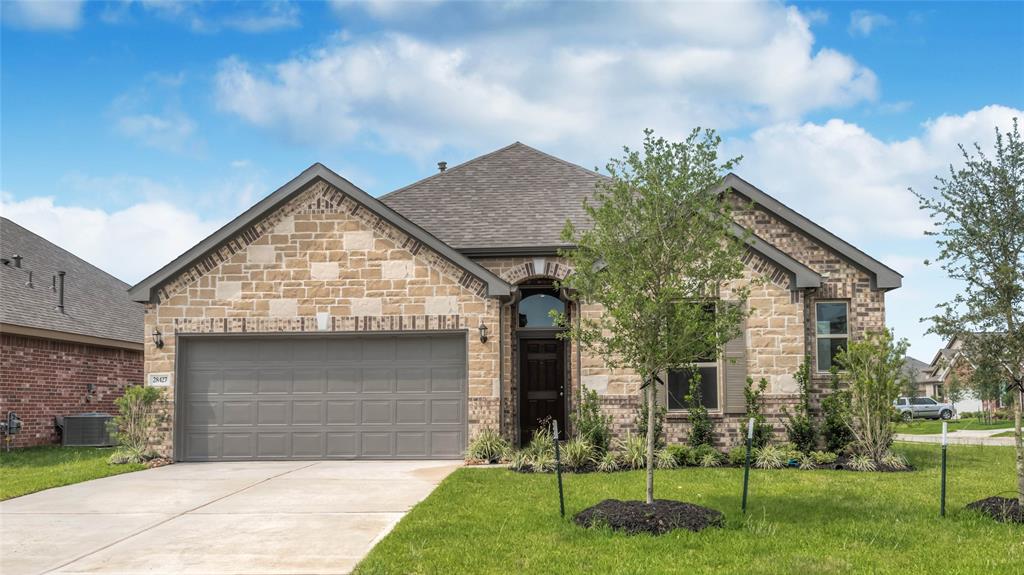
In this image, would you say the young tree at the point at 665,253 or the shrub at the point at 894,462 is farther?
the shrub at the point at 894,462

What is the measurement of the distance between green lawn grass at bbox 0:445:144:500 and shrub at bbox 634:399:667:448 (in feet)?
29.4

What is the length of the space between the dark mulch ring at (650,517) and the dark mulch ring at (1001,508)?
10.4 ft

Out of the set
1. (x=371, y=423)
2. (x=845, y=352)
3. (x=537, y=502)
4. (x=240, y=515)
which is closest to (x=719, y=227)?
(x=537, y=502)

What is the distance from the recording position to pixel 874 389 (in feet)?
51.4

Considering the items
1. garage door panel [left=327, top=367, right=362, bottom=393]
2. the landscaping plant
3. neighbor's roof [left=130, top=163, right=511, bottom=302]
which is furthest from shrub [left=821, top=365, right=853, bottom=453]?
garage door panel [left=327, top=367, right=362, bottom=393]

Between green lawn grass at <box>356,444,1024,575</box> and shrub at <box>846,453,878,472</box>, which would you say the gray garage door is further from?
shrub at <box>846,453,878,472</box>

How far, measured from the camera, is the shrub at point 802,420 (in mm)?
16203

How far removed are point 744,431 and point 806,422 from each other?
1.12 m

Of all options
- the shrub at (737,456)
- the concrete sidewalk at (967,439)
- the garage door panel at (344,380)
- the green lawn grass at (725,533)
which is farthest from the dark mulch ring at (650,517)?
the concrete sidewalk at (967,439)

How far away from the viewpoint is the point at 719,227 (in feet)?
33.1

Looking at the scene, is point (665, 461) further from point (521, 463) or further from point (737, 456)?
point (521, 463)

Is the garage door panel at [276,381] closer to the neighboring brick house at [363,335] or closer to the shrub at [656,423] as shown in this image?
the neighboring brick house at [363,335]

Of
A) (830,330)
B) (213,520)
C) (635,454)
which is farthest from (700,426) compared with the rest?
(213,520)

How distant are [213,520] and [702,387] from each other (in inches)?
379
